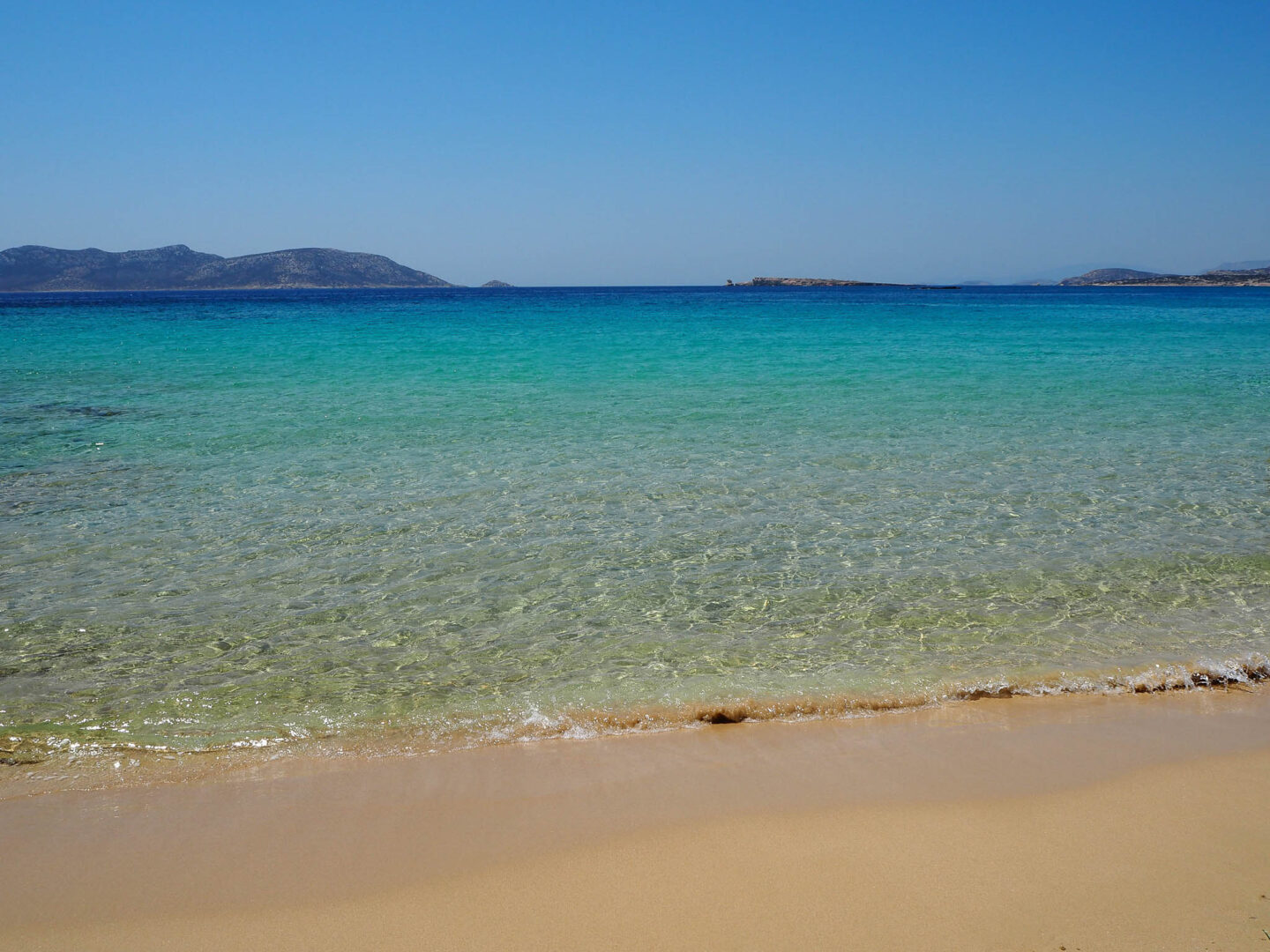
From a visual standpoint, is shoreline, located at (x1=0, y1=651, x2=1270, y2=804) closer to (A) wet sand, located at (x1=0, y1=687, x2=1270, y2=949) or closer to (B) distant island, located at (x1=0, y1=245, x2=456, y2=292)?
(A) wet sand, located at (x1=0, y1=687, x2=1270, y2=949)

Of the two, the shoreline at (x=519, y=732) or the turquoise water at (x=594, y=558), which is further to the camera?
the turquoise water at (x=594, y=558)

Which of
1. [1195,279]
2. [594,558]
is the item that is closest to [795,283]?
[1195,279]

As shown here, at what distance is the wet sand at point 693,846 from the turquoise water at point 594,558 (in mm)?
419

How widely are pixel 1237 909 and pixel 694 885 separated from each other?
1.72 m

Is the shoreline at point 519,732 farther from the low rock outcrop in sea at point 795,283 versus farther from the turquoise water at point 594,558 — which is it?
the low rock outcrop in sea at point 795,283

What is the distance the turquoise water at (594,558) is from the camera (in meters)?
4.25

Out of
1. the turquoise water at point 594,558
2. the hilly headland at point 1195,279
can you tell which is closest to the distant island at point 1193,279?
the hilly headland at point 1195,279

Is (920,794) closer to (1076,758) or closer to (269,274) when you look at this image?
(1076,758)

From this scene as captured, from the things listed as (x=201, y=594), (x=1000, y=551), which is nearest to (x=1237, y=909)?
(x=1000, y=551)

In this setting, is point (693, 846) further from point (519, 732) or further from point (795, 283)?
point (795, 283)

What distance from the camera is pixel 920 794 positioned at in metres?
3.35

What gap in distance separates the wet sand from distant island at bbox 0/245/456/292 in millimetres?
151275

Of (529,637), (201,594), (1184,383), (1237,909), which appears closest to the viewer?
(1237,909)

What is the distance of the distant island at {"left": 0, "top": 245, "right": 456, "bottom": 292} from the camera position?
436ft
